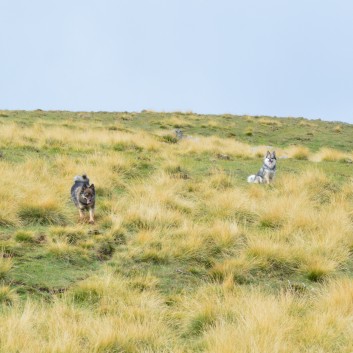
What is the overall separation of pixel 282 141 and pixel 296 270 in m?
17.9

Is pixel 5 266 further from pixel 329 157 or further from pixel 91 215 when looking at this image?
pixel 329 157

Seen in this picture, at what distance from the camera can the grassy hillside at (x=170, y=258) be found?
4.94 m

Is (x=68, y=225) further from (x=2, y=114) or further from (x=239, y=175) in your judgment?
(x=2, y=114)

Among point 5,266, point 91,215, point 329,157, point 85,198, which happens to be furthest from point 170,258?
point 329,157

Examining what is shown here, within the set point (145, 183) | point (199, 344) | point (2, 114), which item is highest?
point (2, 114)

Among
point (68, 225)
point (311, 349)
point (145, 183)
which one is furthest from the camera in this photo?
point (145, 183)

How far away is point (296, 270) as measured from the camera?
7723mm

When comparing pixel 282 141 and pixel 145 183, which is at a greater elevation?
pixel 282 141

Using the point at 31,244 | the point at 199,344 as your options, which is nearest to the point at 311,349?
the point at 199,344

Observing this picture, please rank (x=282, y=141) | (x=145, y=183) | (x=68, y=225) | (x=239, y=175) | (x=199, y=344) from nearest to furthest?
(x=199, y=344) < (x=68, y=225) < (x=145, y=183) < (x=239, y=175) < (x=282, y=141)

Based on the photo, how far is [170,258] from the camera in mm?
7750

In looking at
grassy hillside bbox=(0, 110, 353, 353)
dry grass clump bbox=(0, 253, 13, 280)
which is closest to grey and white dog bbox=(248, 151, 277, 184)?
grassy hillside bbox=(0, 110, 353, 353)

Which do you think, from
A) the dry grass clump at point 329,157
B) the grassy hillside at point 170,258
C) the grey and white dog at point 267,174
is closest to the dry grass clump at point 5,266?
the grassy hillside at point 170,258

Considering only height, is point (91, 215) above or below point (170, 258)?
above
